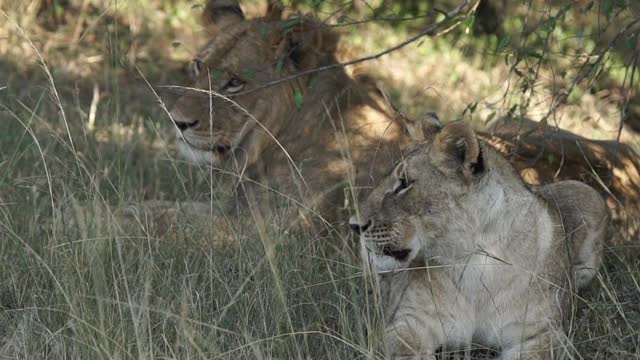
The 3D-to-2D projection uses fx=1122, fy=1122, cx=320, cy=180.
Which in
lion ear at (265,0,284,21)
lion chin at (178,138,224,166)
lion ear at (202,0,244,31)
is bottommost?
lion chin at (178,138,224,166)

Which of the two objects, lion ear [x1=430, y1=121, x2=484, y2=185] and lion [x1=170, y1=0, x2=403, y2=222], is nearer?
lion ear [x1=430, y1=121, x2=484, y2=185]

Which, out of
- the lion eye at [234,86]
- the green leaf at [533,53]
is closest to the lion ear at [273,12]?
the lion eye at [234,86]

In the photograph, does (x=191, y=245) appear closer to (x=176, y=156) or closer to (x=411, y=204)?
(x=411, y=204)

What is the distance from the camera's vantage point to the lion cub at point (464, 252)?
3225 mm

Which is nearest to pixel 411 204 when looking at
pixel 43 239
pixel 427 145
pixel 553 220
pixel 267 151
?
pixel 427 145

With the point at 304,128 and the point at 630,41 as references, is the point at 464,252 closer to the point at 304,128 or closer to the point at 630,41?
the point at 630,41

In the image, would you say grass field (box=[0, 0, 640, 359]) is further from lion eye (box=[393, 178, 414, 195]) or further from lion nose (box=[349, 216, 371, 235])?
lion eye (box=[393, 178, 414, 195])

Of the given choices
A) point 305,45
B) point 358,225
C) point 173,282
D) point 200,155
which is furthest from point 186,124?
point 358,225

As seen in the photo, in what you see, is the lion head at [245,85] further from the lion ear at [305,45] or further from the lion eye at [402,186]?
the lion eye at [402,186]

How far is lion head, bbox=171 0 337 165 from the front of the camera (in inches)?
186

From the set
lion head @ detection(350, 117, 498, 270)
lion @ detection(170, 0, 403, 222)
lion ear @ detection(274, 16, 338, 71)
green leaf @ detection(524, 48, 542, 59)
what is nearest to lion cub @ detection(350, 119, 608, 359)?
lion head @ detection(350, 117, 498, 270)

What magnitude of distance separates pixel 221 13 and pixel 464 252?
2.28 metres

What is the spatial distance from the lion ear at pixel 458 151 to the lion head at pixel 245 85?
1609 mm

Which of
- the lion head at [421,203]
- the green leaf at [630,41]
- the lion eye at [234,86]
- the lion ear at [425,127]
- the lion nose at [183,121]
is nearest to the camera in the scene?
the lion head at [421,203]
